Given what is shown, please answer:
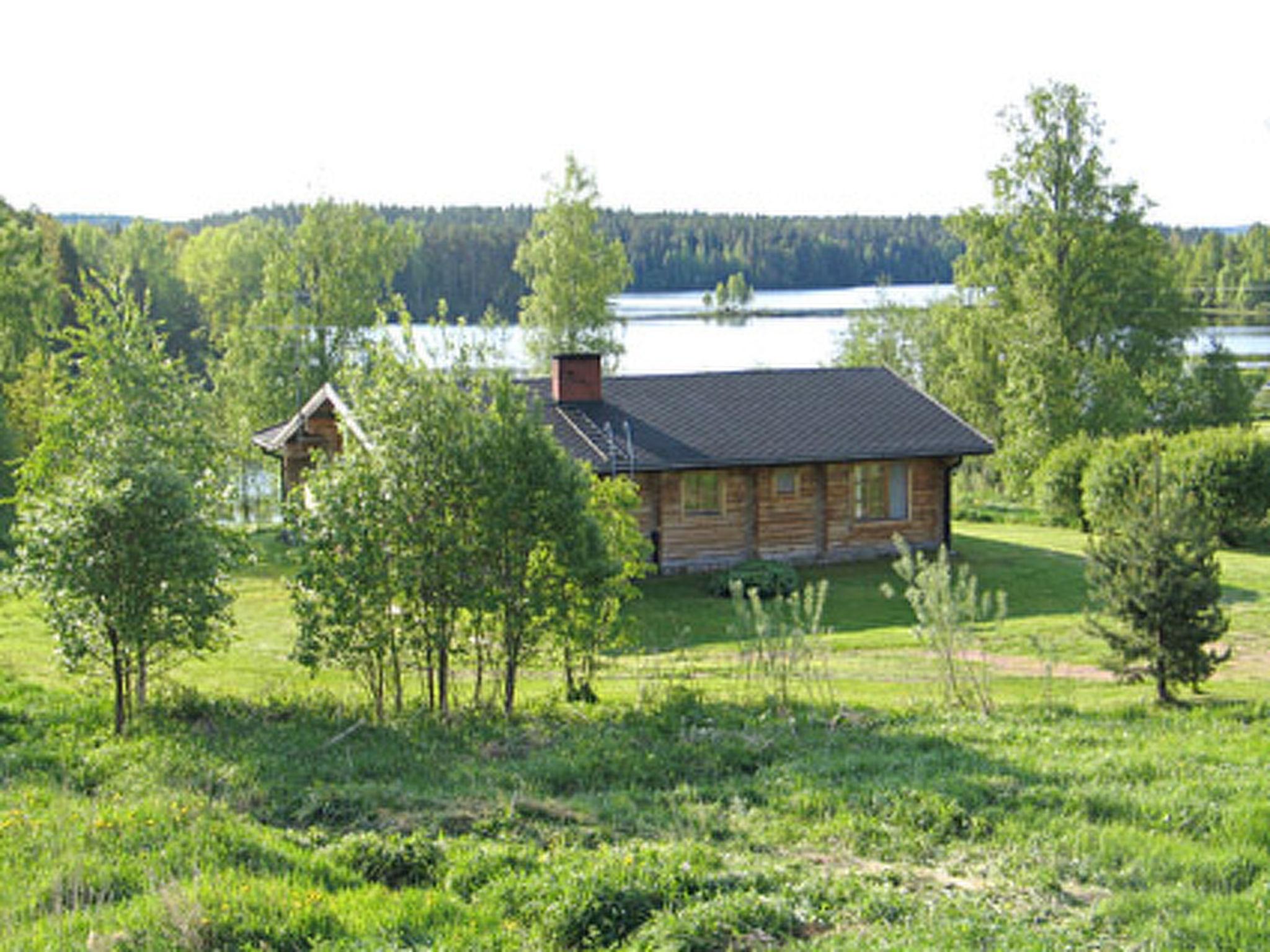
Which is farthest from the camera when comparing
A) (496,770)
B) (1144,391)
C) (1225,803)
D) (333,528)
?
(1144,391)

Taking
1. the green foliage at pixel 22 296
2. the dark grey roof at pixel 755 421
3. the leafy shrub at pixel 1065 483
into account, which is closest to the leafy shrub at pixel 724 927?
the dark grey roof at pixel 755 421

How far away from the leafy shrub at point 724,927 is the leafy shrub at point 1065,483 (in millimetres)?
27385

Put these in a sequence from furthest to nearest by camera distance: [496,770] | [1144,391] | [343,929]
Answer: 1. [1144,391]
2. [496,770]
3. [343,929]

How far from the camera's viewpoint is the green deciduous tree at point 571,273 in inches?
1895

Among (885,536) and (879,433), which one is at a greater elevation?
(879,433)

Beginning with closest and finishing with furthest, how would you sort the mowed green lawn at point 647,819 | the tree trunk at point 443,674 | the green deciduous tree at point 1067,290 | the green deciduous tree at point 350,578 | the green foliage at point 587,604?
the mowed green lawn at point 647,819, the green deciduous tree at point 350,578, the tree trunk at point 443,674, the green foliage at point 587,604, the green deciduous tree at point 1067,290

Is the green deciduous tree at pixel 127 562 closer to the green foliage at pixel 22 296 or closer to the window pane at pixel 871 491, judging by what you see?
the window pane at pixel 871 491

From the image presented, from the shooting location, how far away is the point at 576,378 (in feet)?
88.0

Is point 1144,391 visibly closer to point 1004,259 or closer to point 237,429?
point 1004,259

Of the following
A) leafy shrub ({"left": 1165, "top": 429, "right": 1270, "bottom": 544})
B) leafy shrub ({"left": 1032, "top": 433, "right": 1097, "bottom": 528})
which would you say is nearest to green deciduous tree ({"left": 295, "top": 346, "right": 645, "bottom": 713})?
leafy shrub ({"left": 1165, "top": 429, "right": 1270, "bottom": 544})

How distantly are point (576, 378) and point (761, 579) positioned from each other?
634cm

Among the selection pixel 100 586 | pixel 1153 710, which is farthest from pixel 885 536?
pixel 100 586

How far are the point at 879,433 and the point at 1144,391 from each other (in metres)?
18.1

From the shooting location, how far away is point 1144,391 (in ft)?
135
